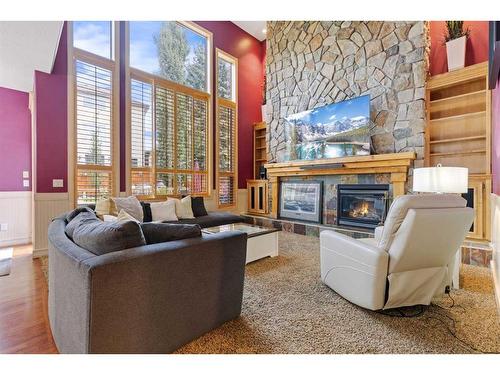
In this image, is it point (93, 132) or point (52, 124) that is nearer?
point (52, 124)

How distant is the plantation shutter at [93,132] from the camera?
394 cm

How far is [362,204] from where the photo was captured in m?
4.36

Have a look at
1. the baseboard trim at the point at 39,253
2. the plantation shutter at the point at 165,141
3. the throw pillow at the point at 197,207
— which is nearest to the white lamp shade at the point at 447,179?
the throw pillow at the point at 197,207

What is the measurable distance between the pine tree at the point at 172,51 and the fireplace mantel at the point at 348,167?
8.52 feet

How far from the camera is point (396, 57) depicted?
13.4ft

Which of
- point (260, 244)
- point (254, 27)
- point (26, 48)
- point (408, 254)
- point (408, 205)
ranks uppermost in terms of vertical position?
point (254, 27)

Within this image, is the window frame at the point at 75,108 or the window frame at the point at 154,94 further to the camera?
the window frame at the point at 154,94

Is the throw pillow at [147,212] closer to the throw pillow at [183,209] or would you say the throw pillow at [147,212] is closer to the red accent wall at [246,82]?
the throw pillow at [183,209]

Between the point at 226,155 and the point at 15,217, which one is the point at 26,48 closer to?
the point at 15,217

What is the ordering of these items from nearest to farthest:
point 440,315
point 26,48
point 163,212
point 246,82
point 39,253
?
point 440,315, point 26,48, point 39,253, point 163,212, point 246,82

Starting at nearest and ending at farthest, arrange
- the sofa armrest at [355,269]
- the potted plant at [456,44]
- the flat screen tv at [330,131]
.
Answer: the sofa armrest at [355,269] → the potted plant at [456,44] → the flat screen tv at [330,131]

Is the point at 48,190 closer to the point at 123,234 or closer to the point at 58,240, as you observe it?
the point at 58,240

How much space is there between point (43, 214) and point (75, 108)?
158 centimetres

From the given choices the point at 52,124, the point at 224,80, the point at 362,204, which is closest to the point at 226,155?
the point at 224,80
